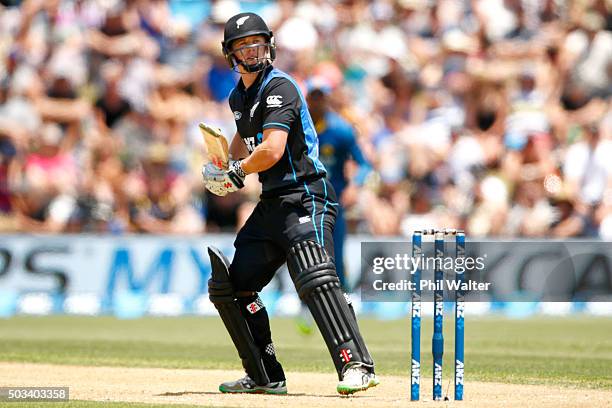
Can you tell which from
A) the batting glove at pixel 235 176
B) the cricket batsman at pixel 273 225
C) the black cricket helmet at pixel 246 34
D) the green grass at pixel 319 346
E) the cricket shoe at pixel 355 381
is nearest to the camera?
the cricket shoe at pixel 355 381

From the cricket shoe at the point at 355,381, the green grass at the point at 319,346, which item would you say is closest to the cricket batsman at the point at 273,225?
the cricket shoe at the point at 355,381

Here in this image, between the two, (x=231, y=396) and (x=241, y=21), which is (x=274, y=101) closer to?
(x=241, y=21)

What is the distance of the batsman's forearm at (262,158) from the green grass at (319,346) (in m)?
2.76

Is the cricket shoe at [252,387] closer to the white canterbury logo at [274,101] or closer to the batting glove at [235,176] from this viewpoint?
the batting glove at [235,176]

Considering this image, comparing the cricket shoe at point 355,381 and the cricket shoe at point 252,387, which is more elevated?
the cricket shoe at point 252,387

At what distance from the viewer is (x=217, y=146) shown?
8195 millimetres

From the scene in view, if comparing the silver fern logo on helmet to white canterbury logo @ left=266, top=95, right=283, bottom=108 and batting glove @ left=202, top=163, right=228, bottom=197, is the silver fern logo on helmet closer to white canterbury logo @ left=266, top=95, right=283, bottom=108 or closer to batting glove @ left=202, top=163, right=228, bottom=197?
white canterbury logo @ left=266, top=95, right=283, bottom=108

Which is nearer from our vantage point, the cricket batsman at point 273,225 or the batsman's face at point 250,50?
the cricket batsman at point 273,225

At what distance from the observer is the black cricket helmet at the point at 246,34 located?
827 cm

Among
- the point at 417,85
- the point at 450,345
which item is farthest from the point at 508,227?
the point at 450,345

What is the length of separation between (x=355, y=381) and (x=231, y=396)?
3.27 feet

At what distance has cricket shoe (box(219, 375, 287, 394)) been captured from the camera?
28.2 ft

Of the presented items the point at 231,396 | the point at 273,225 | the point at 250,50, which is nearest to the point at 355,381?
the point at 231,396

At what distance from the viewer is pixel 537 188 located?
57.3 feet
